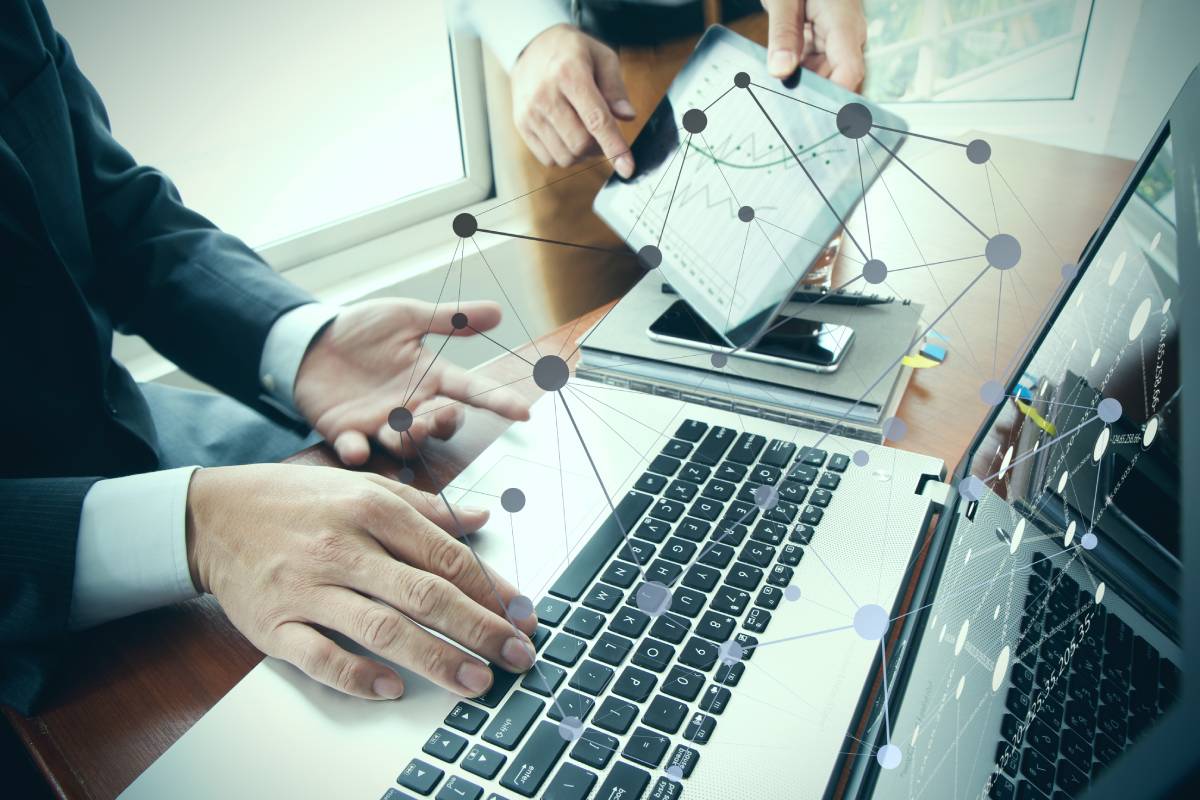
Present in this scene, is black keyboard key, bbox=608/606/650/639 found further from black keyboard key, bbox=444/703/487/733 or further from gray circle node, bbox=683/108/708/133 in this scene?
gray circle node, bbox=683/108/708/133

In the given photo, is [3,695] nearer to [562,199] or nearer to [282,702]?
[282,702]

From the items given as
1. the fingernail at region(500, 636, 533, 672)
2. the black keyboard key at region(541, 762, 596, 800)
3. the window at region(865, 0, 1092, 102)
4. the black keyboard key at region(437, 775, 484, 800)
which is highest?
the window at region(865, 0, 1092, 102)

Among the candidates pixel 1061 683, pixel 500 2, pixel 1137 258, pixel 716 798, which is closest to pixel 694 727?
pixel 716 798

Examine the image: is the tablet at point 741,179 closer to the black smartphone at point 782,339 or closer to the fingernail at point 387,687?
the black smartphone at point 782,339

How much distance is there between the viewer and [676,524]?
1.27 feet

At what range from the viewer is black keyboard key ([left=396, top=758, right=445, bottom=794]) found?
29 cm

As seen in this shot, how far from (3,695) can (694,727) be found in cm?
32

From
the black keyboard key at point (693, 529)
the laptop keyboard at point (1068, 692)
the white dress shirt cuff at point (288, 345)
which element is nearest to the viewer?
the laptop keyboard at point (1068, 692)

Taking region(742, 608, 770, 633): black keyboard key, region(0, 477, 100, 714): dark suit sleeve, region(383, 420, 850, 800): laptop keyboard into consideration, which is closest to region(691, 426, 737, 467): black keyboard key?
region(383, 420, 850, 800): laptop keyboard

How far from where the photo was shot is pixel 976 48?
1.48 ft

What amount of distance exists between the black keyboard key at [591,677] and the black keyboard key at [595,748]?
0.06 feet

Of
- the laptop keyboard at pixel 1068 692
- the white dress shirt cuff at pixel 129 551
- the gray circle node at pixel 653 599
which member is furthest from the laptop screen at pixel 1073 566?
the white dress shirt cuff at pixel 129 551

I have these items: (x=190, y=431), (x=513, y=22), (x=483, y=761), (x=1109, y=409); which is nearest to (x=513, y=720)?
(x=483, y=761)

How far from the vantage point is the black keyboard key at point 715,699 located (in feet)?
0.99
